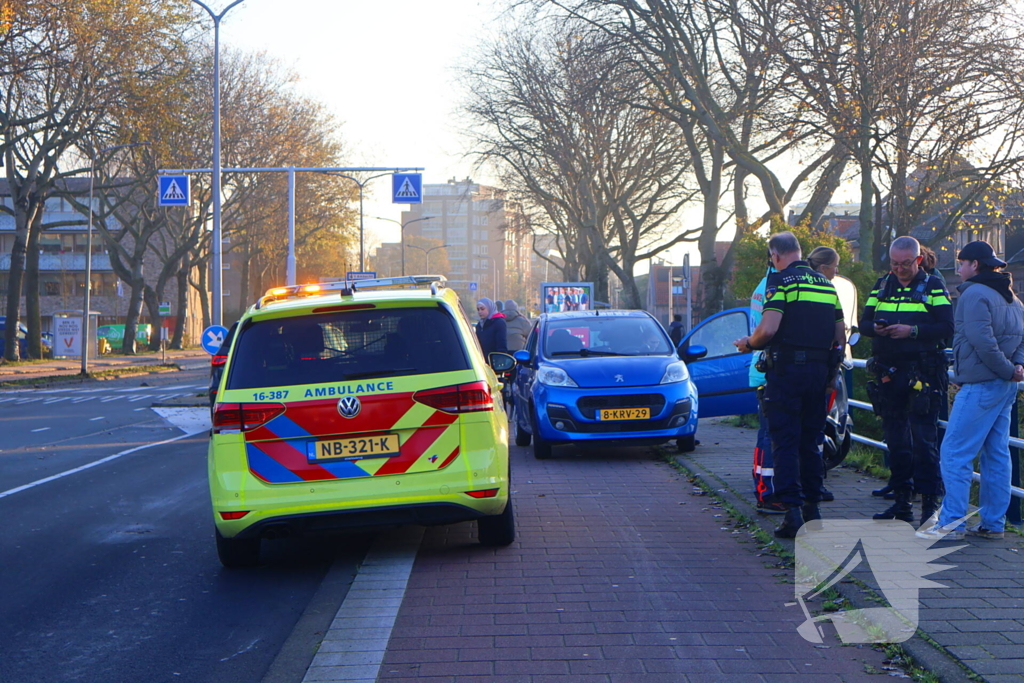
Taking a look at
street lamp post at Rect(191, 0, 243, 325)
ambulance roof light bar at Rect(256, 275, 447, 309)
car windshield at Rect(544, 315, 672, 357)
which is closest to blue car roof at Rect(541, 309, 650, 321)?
car windshield at Rect(544, 315, 672, 357)

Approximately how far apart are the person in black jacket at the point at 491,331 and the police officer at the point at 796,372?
847cm

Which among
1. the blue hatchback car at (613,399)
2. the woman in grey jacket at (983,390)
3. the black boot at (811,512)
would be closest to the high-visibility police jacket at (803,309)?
the woman in grey jacket at (983,390)

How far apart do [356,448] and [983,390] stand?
12.2ft

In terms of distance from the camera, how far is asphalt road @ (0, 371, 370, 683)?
501cm

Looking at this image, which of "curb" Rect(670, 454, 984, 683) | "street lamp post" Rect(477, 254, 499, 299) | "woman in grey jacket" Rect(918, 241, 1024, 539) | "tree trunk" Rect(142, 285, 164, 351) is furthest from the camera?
"street lamp post" Rect(477, 254, 499, 299)

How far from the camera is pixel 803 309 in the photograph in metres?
6.94

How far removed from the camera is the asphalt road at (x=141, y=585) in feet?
16.4

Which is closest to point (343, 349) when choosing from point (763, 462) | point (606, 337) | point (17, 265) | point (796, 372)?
point (796, 372)

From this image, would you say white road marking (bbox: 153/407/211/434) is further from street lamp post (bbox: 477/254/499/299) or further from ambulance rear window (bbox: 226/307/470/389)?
street lamp post (bbox: 477/254/499/299)

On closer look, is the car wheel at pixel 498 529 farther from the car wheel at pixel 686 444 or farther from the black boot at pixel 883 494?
the car wheel at pixel 686 444

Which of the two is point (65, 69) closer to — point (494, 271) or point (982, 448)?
point (982, 448)

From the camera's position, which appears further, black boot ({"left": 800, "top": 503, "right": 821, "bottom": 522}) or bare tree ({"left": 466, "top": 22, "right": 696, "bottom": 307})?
bare tree ({"left": 466, "top": 22, "right": 696, "bottom": 307})

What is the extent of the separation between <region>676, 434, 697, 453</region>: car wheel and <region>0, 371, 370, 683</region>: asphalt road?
4.89m

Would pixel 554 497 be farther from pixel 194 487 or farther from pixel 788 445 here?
pixel 194 487
